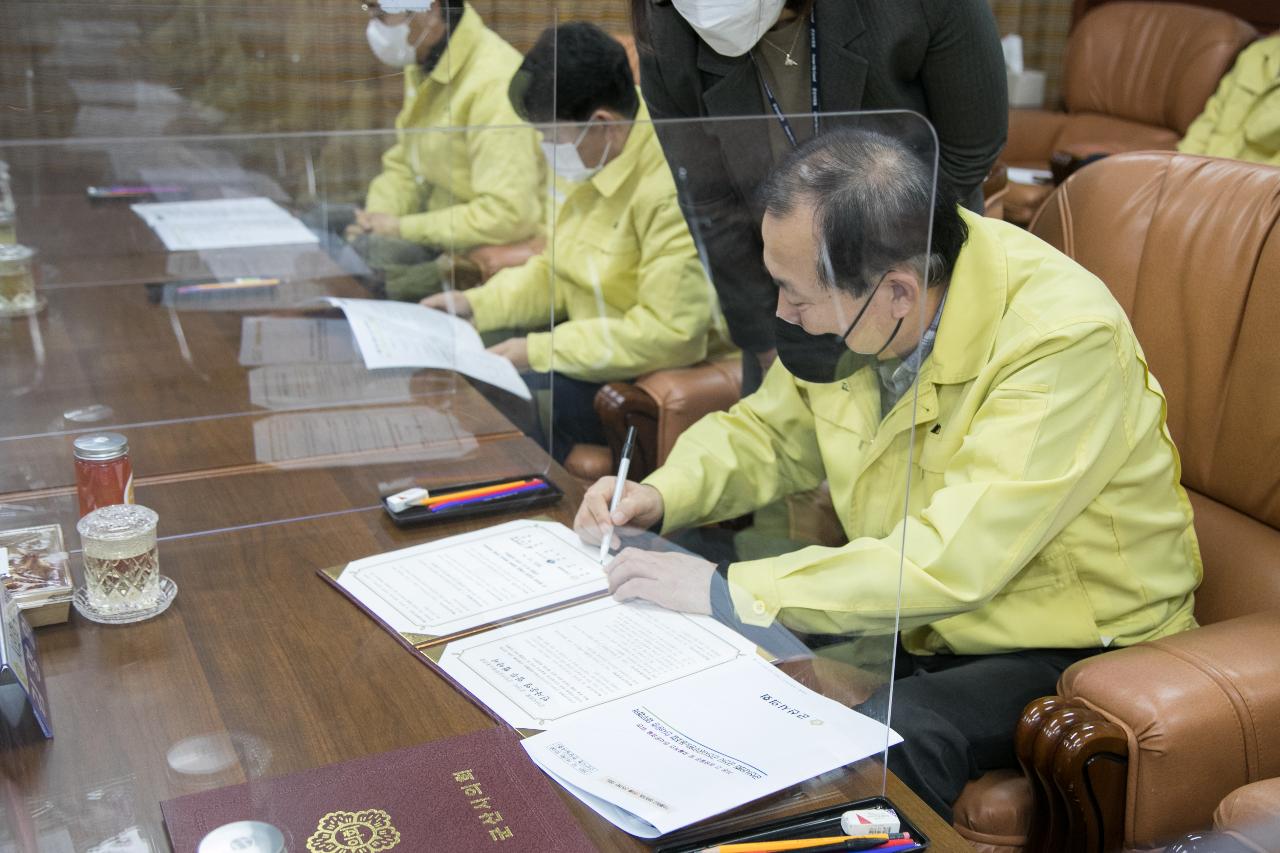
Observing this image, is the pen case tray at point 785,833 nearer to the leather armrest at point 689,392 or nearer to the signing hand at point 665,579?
the signing hand at point 665,579

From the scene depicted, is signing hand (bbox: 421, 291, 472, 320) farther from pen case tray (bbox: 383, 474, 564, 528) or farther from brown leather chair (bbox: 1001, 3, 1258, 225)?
brown leather chair (bbox: 1001, 3, 1258, 225)

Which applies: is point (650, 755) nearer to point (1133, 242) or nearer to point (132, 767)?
point (132, 767)

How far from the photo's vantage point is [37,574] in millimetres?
1162

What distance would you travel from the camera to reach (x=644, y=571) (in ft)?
3.96

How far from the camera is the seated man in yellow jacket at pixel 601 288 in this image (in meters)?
1.43

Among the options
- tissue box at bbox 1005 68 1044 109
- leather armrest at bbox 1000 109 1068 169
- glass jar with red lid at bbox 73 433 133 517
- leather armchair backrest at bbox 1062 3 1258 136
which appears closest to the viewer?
glass jar with red lid at bbox 73 433 133 517

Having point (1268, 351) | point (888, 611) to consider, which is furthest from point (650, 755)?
point (1268, 351)

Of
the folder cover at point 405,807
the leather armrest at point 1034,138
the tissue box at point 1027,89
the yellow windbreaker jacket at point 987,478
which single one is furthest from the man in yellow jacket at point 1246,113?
the folder cover at point 405,807

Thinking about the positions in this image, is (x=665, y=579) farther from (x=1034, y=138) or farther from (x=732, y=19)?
(x=1034, y=138)

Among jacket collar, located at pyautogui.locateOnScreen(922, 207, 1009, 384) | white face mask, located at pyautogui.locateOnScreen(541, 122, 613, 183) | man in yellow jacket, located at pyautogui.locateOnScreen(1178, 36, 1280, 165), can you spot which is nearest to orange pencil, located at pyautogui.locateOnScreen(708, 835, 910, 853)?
jacket collar, located at pyautogui.locateOnScreen(922, 207, 1009, 384)

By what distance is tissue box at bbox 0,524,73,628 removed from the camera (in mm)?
1123

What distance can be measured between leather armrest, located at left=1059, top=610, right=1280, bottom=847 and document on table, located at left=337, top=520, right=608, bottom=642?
505 mm

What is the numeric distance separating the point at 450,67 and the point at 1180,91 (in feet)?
11.9

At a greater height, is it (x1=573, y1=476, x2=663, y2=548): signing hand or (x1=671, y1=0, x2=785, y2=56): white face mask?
(x1=671, y1=0, x2=785, y2=56): white face mask
